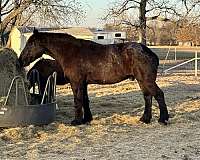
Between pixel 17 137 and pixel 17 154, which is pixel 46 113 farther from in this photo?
pixel 17 154

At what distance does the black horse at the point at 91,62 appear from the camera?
9.70m

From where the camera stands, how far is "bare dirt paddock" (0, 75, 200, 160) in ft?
23.0

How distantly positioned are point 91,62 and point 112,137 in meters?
2.14

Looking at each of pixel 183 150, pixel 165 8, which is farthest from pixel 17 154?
pixel 165 8

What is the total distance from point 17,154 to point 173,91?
9.93 metres

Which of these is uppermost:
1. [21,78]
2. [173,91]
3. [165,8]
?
[165,8]

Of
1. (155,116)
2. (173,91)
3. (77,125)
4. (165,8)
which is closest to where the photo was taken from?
(77,125)

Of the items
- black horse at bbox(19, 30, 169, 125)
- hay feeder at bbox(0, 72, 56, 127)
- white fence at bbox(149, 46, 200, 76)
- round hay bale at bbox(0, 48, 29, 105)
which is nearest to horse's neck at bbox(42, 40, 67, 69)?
black horse at bbox(19, 30, 169, 125)

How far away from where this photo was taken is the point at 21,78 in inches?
366

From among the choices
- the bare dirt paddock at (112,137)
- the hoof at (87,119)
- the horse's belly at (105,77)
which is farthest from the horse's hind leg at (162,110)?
the hoof at (87,119)

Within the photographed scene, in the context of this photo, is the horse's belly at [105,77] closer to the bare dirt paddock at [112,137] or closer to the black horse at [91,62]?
the black horse at [91,62]

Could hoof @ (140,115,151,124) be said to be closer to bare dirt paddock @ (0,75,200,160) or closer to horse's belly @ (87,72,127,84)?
bare dirt paddock @ (0,75,200,160)

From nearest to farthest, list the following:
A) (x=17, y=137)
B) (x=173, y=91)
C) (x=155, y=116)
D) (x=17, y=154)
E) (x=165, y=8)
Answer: (x=17, y=154) < (x=17, y=137) < (x=155, y=116) < (x=173, y=91) < (x=165, y=8)

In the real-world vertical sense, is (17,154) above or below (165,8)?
below
